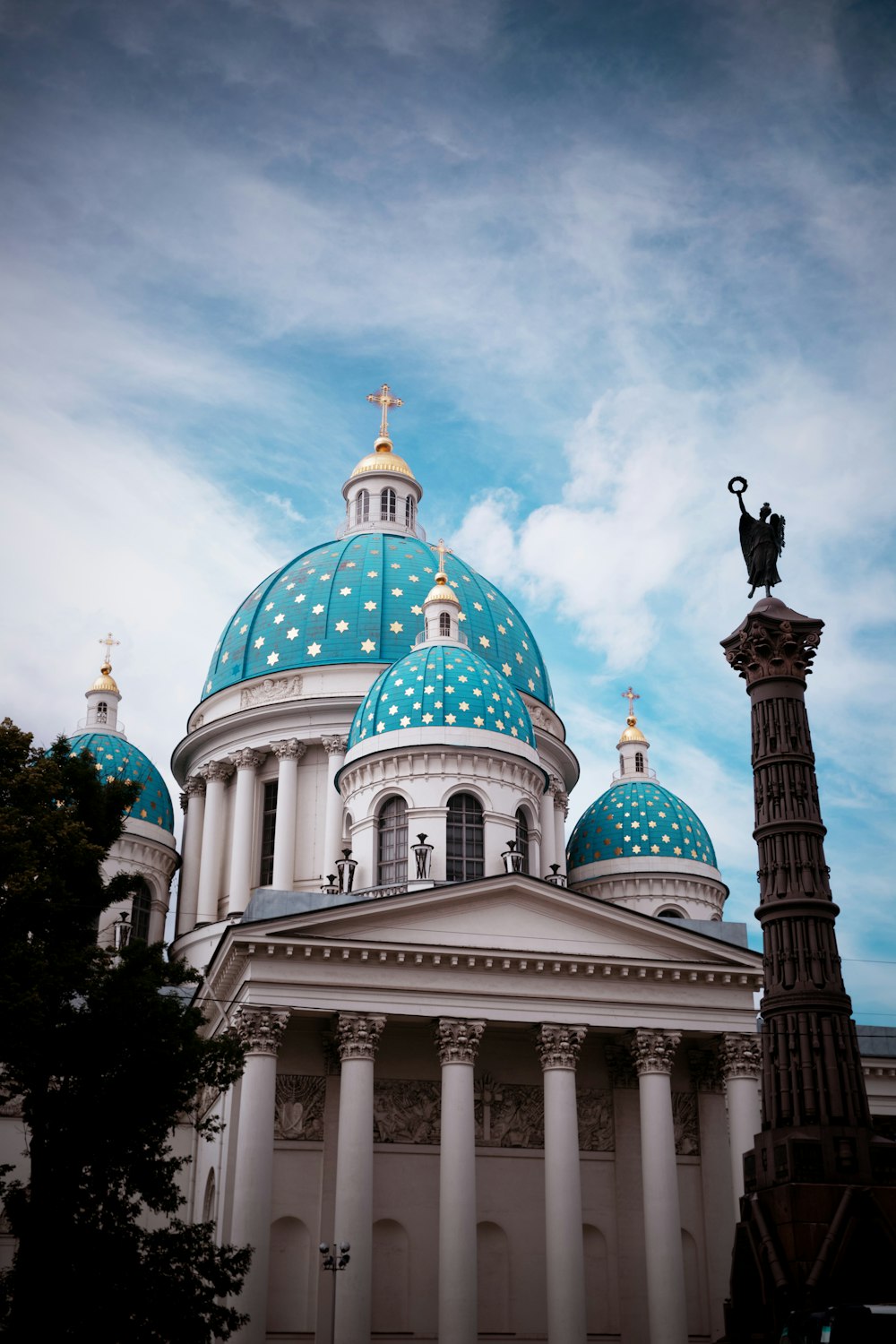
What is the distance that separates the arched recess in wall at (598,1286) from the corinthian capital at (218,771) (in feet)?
64.7

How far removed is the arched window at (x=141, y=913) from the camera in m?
47.1

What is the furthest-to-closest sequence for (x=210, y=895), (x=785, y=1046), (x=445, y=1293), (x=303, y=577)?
(x=303, y=577) → (x=210, y=895) → (x=445, y=1293) → (x=785, y=1046)

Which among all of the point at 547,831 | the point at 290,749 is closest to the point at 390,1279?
the point at 547,831

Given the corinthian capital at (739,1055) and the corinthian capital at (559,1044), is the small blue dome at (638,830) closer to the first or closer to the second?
the corinthian capital at (739,1055)

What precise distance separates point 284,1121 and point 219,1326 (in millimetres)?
8068

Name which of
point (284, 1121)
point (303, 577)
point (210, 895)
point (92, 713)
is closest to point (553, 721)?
point (303, 577)

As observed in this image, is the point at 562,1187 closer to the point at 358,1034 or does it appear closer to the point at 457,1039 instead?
the point at 457,1039

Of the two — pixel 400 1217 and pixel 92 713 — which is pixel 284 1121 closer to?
pixel 400 1217

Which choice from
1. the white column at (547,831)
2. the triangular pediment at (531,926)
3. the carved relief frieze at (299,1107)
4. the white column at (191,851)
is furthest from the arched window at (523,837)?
the white column at (191,851)

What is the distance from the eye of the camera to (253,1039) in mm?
30375

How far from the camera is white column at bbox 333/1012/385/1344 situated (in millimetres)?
28312

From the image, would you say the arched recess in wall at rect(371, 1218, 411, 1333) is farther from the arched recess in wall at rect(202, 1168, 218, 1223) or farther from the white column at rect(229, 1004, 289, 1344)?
the arched recess in wall at rect(202, 1168, 218, 1223)

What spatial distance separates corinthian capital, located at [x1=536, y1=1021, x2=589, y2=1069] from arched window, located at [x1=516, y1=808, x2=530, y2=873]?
6.58 meters

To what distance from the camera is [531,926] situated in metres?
33.0
